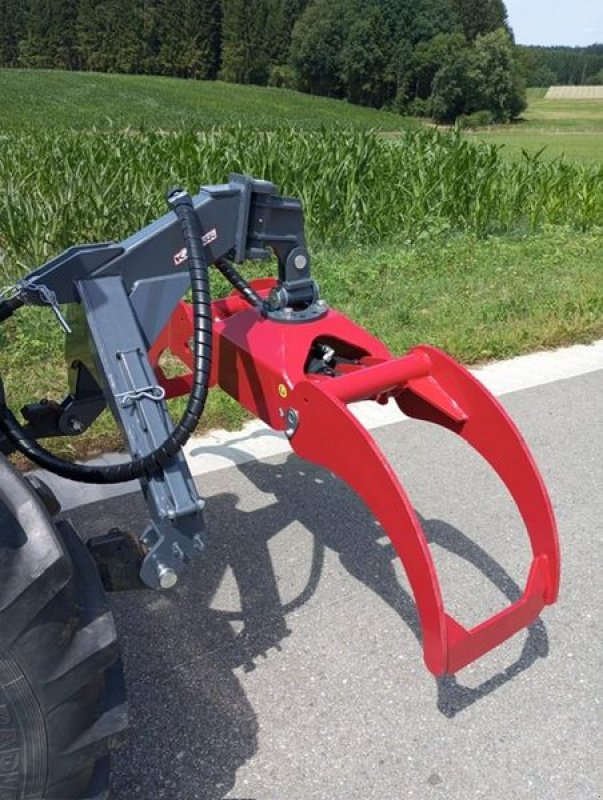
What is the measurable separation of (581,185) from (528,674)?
7.47m

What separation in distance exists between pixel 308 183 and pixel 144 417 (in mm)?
5921

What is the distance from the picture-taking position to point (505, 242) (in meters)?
7.40

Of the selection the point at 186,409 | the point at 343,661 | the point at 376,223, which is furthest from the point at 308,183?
the point at 186,409

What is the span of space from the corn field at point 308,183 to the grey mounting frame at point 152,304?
149 inches

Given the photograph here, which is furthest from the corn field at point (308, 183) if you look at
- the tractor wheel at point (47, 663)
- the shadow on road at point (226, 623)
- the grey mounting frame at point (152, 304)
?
the tractor wheel at point (47, 663)

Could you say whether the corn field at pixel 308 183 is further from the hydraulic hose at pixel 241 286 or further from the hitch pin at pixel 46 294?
the hitch pin at pixel 46 294

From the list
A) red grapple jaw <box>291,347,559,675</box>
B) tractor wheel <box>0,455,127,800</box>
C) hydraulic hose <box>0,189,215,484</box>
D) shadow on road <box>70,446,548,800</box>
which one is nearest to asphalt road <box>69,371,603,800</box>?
shadow on road <box>70,446,548,800</box>

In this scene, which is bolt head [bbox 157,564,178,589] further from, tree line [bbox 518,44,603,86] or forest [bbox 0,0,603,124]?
tree line [bbox 518,44,603,86]

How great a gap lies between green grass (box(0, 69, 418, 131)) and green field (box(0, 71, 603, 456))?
1870 cm

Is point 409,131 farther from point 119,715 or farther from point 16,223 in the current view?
point 119,715

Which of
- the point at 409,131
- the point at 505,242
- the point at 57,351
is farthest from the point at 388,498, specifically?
the point at 409,131

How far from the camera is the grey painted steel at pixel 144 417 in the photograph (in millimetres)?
1743

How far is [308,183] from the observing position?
24.1 ft

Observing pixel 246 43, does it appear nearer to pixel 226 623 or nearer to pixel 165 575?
pixel 226 623
